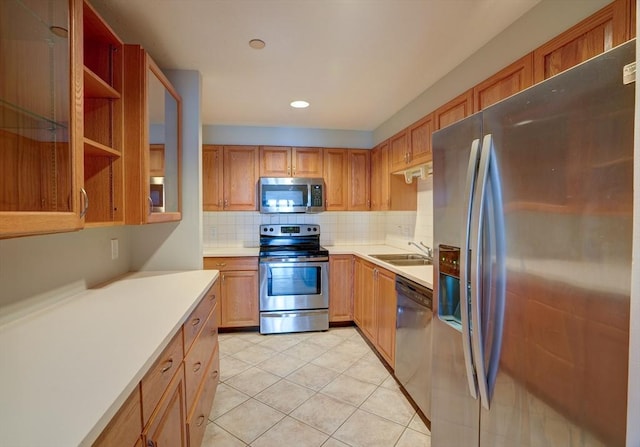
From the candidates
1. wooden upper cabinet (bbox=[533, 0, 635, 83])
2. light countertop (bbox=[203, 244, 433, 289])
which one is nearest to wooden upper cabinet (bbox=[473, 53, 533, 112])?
wooden upper cabinet (bbox=[533, 0, 635, 83])

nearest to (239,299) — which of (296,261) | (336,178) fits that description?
(296,261)

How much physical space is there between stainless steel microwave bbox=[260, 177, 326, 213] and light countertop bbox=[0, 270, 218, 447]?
1948 mm

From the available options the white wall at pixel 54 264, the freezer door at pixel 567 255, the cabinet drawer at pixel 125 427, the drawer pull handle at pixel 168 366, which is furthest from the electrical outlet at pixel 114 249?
the freezer door at pixel 567 255

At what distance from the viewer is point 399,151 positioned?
9.59 ft

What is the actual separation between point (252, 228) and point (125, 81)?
7.59 feet

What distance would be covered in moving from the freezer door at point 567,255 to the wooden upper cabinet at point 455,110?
95 centimetres

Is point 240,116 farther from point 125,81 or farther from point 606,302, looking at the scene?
point 606,302

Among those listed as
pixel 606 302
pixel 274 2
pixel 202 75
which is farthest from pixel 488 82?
pixel 202 75

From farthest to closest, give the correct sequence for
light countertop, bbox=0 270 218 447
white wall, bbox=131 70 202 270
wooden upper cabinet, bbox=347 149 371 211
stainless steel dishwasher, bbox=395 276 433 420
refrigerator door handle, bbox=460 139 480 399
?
wooden upper cabinet, bbox=347 149 371 211 → white wall, bbox=131 70 202 270 → stainless steel dishwasher, bbox=395 276 433 420 → refrigerator door handle, bbox=460 139 480 399 → light countertop, bbox=0 270 218 447

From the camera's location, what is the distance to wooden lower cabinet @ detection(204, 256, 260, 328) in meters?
3.19

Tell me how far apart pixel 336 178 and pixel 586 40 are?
266 cm

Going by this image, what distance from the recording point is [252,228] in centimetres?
372

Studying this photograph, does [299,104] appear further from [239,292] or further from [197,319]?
[197,319]

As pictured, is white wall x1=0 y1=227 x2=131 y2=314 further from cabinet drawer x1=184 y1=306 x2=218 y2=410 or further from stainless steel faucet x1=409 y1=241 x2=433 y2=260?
stainless steel faucet x1=409 y1=241 x2=433 y2=260
